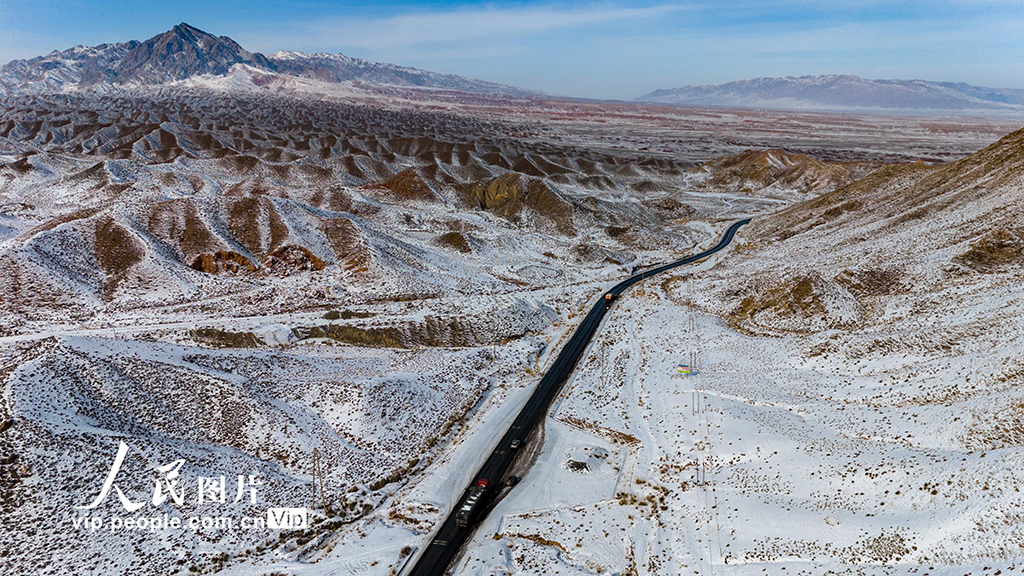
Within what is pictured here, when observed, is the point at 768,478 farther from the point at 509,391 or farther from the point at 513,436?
the point at 509,391

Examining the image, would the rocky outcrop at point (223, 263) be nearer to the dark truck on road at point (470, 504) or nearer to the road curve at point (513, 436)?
the road curve at point (513, 436)

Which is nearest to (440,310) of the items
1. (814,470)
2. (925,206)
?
(814,470)

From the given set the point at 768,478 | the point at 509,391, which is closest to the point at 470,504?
the point at 509,391

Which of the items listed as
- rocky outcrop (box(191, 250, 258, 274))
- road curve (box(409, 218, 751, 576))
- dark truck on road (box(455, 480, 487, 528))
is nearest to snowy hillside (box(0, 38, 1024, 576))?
rocky outcrop (box(191, 250, 258, 274))

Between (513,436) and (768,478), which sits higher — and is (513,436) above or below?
below

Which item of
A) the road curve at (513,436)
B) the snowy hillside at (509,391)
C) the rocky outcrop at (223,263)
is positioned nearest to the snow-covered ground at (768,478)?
the snowy hillside at (509,391)

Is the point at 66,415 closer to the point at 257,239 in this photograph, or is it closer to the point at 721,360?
the point at 257,239

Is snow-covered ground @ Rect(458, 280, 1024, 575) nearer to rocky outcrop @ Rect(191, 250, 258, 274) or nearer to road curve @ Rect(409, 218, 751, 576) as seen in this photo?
road curve @ Rect(409, 218, 751, 576)
